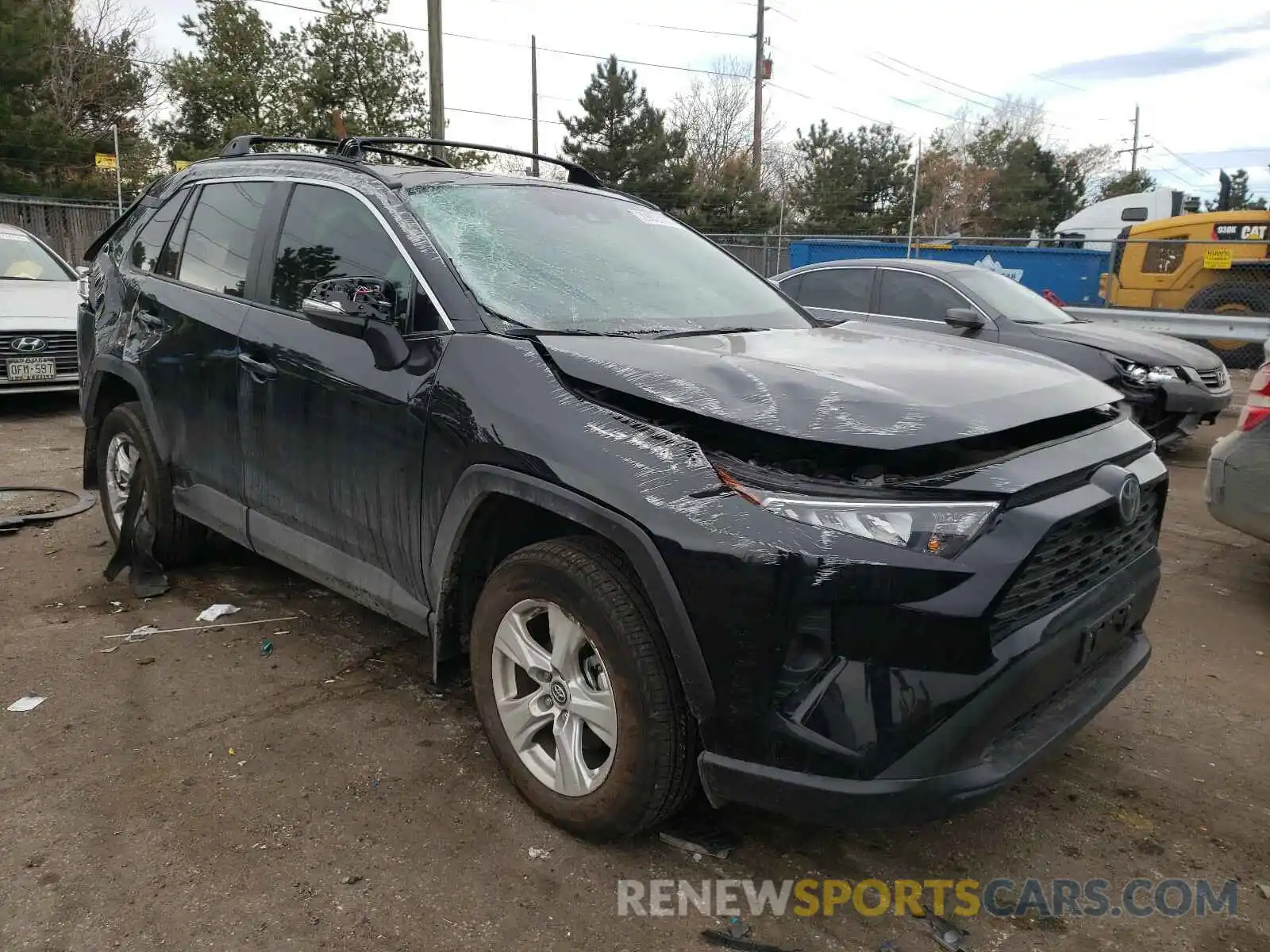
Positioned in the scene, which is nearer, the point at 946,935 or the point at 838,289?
the point at 946,935

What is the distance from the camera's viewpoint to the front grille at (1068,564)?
6.84ft

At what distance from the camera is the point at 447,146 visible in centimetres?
421

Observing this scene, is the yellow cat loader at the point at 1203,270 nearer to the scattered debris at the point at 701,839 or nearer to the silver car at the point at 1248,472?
the silver car at the point at 1248,472

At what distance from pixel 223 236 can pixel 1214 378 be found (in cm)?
744

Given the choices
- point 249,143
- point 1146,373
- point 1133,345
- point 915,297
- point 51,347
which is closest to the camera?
point 249,143

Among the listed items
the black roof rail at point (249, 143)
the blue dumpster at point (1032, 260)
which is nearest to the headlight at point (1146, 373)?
the black roof rail at point (249, 143)

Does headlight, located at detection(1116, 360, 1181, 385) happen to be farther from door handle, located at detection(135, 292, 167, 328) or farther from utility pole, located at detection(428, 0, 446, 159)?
utility pole, located at detection(428, 0, 446, 159)

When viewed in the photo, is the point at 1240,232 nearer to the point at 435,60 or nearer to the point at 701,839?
the point at 435,60

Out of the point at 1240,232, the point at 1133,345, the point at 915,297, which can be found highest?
the point at 1240,232

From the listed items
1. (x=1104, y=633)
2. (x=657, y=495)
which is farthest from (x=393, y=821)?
(x=1104, y=633)

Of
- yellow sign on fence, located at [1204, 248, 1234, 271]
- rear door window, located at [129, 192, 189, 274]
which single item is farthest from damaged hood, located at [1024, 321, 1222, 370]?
yellow sign on fence, located at [1204, 248, 1234, 271]

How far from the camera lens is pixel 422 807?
269 centimetres

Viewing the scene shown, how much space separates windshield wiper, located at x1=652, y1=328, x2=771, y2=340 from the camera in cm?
290

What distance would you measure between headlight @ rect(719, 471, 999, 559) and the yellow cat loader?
1272cm
